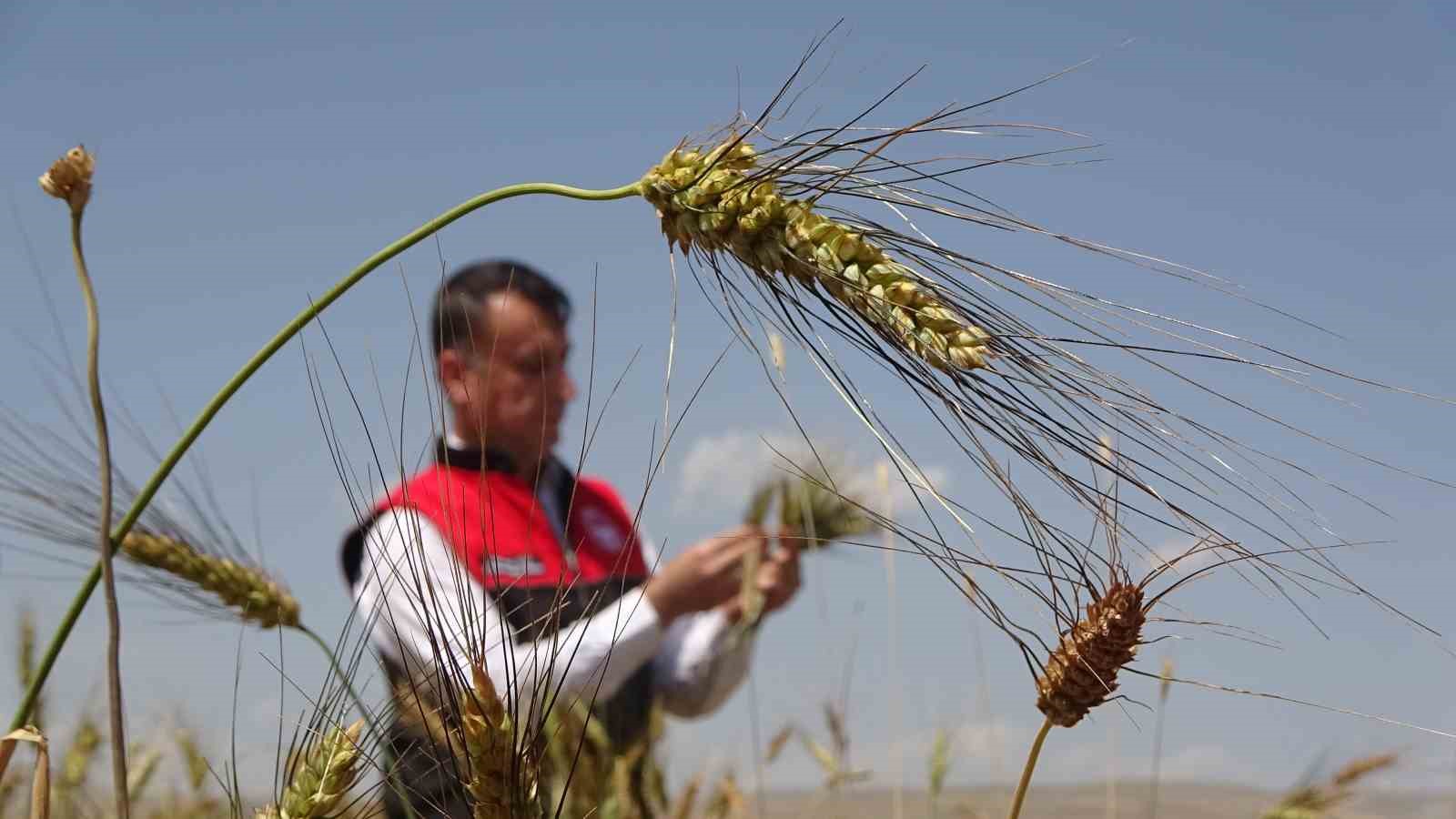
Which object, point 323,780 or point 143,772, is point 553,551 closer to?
point 143,772

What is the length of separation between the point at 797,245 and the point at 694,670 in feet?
9.67

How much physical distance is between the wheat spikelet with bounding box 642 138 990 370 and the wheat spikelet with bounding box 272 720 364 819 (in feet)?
1.47

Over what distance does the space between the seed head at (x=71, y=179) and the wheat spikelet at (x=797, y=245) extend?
478mm

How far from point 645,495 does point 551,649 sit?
0.11 meters

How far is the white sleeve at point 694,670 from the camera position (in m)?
3.63

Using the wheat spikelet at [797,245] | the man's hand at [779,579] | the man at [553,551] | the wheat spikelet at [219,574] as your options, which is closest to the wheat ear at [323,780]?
the wheat spikelet at [797,245]

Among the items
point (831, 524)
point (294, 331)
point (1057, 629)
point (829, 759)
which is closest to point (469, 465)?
point (831, 524)

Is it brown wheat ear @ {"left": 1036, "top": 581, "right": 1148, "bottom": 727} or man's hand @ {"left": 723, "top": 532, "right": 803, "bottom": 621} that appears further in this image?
man's hand @ {"left": 723, "top": 532, "right": 803, "bottom": 621}

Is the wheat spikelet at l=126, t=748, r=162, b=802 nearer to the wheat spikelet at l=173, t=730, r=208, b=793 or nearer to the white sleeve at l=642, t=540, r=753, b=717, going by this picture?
the wheat spikelet at l=173, t=730, r=208, b=793

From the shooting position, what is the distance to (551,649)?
76cm

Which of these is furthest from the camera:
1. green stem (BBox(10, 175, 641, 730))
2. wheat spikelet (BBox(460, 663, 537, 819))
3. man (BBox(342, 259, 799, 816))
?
man (BBox(342, 259, 799, 816))

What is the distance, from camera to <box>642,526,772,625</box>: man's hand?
2822mm

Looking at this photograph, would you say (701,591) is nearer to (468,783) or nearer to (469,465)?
(469,465)

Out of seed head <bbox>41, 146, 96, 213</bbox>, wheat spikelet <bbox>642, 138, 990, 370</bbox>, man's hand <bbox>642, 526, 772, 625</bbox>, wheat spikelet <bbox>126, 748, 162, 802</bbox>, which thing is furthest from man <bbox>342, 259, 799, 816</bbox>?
wheat spikelet <bbox>642, 138, 990, 370</bbox>
